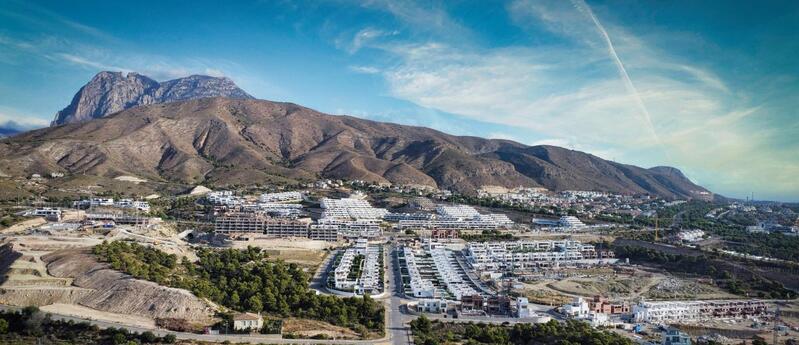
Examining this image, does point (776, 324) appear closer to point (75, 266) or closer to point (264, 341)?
point (264, 341)

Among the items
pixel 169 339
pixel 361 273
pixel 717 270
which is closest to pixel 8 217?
pixel 361 273

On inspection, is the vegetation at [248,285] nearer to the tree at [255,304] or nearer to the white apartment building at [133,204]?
the tree at [255,304]

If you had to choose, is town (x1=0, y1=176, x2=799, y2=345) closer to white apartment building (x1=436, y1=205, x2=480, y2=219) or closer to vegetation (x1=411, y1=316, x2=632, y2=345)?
white apartment building (x1=436, y1=205, x2=480, y2=219)

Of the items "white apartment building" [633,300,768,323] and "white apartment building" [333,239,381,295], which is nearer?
"white apartment building" [633,300,768,323]

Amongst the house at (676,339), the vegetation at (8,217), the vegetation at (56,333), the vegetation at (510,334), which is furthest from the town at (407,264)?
the vegetation at (56,333)

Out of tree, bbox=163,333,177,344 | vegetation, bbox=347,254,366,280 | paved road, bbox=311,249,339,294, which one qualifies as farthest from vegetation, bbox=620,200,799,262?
tree, bbox=163,333,177,344

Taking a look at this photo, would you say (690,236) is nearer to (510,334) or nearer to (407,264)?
(407,264)

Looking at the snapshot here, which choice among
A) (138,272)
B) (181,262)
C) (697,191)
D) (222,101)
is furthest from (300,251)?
(697,191)
